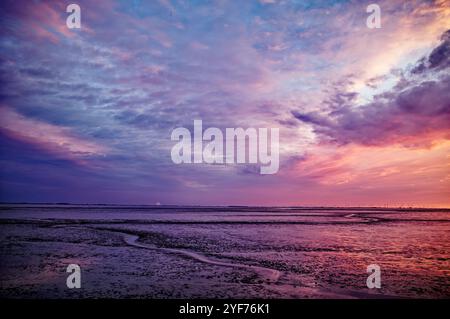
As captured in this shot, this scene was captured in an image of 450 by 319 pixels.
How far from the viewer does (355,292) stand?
37.7 ft

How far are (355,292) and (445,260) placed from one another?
32.8ft

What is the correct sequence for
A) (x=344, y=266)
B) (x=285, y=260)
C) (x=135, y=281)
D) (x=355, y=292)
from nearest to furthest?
(x=355, y=292) → (x=135, y=281) → (x=344, y=266) → (x=285, y=260)

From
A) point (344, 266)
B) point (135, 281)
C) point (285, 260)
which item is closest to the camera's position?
point (135, 281)

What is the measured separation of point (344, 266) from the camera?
623 inches

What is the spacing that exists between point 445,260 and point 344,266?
22.2 ft
